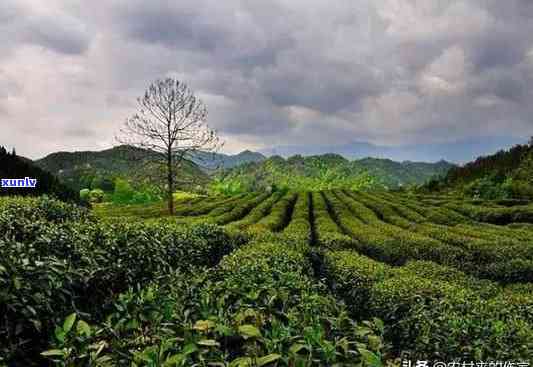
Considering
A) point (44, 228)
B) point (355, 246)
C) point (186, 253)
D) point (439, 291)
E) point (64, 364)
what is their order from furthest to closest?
point (355, 246), point (186, 253), point (439, 291), point (44, 228), point (64, 364)

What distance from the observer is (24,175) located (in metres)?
18.5

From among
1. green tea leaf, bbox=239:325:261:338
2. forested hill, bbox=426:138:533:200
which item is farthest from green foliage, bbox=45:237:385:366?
forested hill, bbox=426:138:533:200

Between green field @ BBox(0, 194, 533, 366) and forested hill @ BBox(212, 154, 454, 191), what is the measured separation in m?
50.4

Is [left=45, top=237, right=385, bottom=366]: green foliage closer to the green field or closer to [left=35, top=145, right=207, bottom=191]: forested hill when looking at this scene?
the green field

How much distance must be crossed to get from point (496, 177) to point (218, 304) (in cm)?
5289

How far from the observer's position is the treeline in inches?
695

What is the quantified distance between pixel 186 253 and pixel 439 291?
5.03m

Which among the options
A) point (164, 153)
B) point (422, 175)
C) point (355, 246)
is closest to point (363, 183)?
point (164, 153)

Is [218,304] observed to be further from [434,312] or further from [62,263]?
[434,312]

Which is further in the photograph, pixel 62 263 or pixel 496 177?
pixel 496 177

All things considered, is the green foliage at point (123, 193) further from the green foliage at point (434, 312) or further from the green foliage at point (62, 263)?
the green foliage at point (434, 312)

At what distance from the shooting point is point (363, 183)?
213 feet

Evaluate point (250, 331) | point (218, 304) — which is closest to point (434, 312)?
point (218, 304)

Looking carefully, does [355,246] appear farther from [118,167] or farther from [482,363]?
Result: [118,167]
